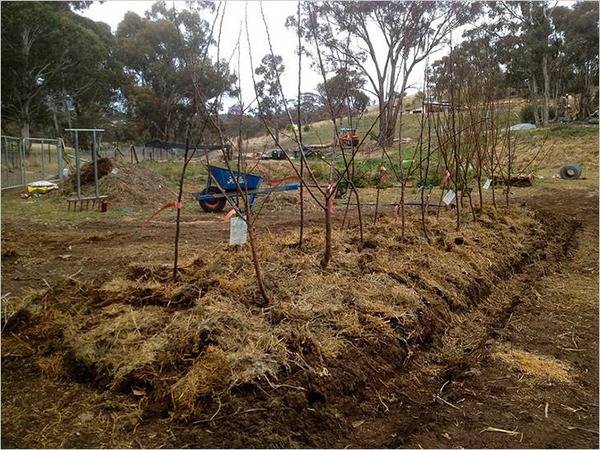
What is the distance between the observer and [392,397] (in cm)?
267

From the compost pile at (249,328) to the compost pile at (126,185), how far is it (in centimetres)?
736

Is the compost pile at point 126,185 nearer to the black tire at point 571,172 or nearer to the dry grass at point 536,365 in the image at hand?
the dry grass at point 536,365

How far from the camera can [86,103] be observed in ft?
112

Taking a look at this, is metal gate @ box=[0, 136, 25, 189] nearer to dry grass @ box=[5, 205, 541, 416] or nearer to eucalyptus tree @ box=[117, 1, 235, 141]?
dry grass @ box=[5, 205, 541, 416]

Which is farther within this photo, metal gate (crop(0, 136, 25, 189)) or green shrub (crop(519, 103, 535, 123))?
green shrub (crop(519, 103, 535, 123))

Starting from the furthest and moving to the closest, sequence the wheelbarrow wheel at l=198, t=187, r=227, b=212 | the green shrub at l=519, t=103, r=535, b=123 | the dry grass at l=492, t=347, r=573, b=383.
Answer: the green shrub at l=519, t=103, r=535, b=123
the wheelbarrow wheel at l=198, t=187, r=227, b=212
the dry grass at l=492, t=347, r=573, b=383

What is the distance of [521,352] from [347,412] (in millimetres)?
1562

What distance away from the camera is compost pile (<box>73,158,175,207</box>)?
11000mm

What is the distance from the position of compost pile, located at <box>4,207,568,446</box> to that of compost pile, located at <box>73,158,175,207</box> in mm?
7364

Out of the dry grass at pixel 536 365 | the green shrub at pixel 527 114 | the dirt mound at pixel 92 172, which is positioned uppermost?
the green shrub at pixel 527 114

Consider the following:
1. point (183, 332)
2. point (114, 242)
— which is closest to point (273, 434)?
point (183, 332)

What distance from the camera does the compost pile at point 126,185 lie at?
11.0 m

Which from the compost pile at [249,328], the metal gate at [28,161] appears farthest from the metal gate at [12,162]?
the compost pile at [249,328]

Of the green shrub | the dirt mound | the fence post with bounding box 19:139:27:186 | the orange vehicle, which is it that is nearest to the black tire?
the orange vehicle
